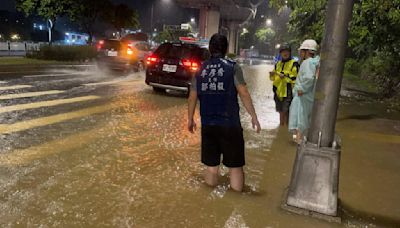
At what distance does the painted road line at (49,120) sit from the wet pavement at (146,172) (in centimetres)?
2

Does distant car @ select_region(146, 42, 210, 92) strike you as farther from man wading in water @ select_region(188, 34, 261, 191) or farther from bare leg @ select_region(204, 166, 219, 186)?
man wading in water @ select_region(188, 34, 261, 191)

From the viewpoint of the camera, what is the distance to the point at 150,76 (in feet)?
40.6

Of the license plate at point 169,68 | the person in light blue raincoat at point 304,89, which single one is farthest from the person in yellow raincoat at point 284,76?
the license plate at point 169,68

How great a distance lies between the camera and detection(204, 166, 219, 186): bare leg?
477 centimetres

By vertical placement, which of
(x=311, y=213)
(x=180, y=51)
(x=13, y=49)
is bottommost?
(x=311, y=213)

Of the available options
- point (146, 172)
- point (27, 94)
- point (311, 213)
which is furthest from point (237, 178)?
point (27, 94)

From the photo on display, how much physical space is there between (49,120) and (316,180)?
5808 millimetres

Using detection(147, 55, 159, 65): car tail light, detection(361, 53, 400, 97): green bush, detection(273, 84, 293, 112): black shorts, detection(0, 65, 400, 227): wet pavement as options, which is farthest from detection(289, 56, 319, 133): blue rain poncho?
detection(361, 53, 400, 97): green bush

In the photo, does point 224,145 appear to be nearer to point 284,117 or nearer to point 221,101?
point 221,101

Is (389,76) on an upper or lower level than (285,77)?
lower

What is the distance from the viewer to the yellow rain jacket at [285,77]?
786cm

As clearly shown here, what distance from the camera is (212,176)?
189 inches

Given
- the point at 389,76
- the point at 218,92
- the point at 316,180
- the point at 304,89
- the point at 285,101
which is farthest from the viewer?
the point at 389,76

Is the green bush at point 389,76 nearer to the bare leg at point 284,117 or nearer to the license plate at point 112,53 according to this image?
the bare leg at point 284,117
